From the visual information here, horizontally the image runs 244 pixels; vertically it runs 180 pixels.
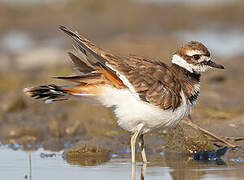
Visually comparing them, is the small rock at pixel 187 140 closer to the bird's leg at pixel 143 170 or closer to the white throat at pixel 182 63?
the bird's leg at pixel 143 170

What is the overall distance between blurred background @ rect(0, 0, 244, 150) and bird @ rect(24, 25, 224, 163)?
1757 millimetres

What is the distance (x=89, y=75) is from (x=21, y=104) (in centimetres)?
487

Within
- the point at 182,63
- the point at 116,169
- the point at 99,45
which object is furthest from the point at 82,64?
the point at 99,45

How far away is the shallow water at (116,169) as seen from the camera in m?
6.57

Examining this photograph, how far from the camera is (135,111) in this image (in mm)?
6648

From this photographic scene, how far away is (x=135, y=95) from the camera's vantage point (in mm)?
6656

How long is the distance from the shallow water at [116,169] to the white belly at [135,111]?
0.53m

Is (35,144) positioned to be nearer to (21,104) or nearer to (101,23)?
(21,104)

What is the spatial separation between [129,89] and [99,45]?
32.3 feet

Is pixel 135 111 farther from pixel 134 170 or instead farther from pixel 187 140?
pixel 187 140

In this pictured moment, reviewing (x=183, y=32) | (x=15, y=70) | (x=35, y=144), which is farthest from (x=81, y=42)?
(x=183, y=32)

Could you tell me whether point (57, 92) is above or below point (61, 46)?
below

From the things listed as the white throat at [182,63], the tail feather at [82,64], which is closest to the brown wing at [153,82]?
the white throat at [182,63]

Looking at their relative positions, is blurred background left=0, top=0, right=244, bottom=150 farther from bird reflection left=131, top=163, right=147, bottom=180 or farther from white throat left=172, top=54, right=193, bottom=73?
bird reflection left=131, top=163, right=147, bottom=180
